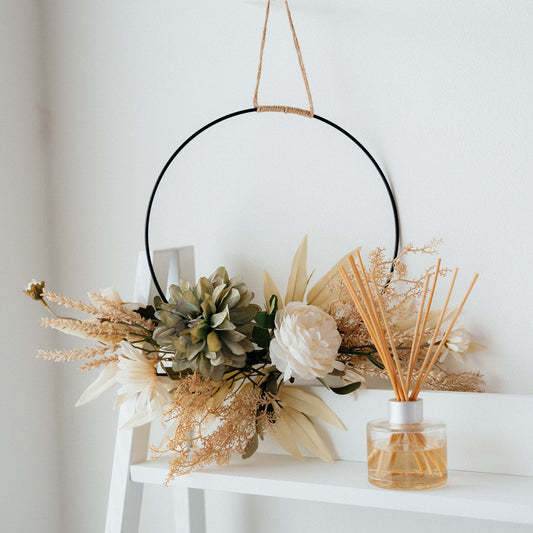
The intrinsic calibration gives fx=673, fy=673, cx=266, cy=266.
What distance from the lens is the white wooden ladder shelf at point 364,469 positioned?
0.59 m

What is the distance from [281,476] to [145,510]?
1.10ft

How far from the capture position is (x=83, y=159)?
96cm

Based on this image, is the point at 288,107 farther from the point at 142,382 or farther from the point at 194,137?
the point at 142,382

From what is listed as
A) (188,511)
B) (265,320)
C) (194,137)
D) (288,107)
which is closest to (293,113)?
(288,107)

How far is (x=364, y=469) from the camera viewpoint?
0.69 metres

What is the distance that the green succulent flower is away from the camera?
68 cm

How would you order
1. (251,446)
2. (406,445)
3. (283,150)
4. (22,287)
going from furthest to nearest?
(22,287), (283,150), (251,446), (406,445)

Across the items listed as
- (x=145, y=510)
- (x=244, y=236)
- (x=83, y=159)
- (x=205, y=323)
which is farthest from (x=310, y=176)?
(x=145, y=510)

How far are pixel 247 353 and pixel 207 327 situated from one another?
71 millimetres

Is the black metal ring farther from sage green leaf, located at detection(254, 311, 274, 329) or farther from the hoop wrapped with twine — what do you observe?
sage green leaf, located at detection(254, 311, 274, 329)

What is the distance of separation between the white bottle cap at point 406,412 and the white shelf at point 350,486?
0.20 ft

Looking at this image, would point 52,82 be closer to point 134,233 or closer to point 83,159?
point 83,159

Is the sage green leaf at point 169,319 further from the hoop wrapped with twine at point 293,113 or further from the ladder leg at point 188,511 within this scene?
the ladder leg at point 188,511

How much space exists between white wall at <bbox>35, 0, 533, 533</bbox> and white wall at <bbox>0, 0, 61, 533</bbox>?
0.9 inches
